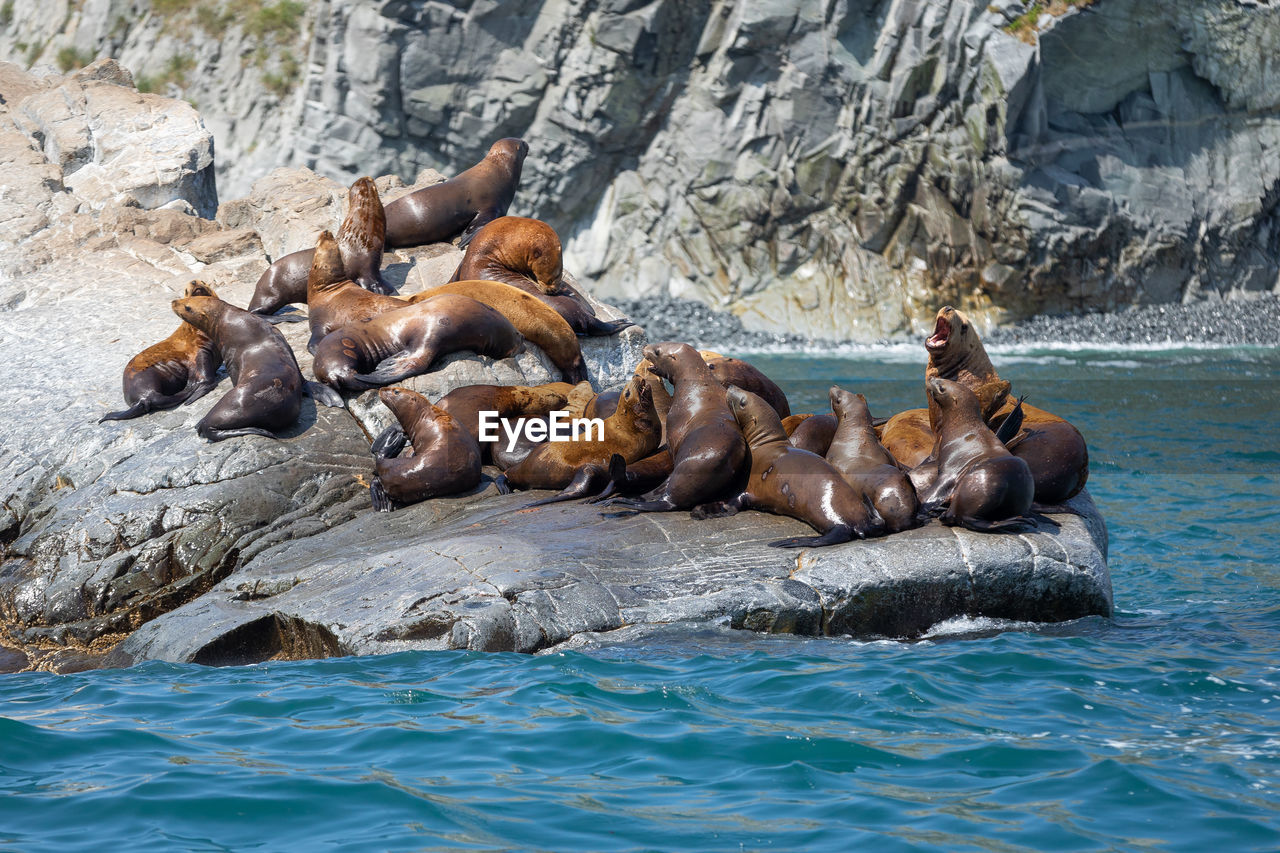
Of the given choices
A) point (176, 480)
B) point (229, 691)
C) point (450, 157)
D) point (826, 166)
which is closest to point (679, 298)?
point (826, 166)

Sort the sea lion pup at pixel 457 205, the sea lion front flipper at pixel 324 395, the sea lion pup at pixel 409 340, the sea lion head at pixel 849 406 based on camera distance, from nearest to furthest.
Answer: the sea lion head at pixel 849 406 < the sea lion front flipper at pixel 324 395 < the sea lion pup at pixel 409 340 < the sea lion pup at pixel 457 205

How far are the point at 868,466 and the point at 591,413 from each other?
2.01m

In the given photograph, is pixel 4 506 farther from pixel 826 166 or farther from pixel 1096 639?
pixel 826 166

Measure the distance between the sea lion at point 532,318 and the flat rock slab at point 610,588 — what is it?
2711 millimetres

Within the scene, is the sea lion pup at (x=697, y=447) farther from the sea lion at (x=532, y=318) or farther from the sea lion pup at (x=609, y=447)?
the sea lion at (x=532, y=318)

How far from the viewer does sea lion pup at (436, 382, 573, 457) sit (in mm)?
8297

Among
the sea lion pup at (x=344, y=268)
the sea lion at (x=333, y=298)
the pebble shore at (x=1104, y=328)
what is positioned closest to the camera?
the sea lion at (x=333, y=298)

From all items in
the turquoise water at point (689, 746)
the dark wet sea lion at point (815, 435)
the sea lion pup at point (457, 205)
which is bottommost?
the turquoise water at point (689, 746)

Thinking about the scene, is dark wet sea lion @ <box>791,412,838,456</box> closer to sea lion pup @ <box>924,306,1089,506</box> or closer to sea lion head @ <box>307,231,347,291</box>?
sea lion pup @ <box>924,306,1089,506</box>

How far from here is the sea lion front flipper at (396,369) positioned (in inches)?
340

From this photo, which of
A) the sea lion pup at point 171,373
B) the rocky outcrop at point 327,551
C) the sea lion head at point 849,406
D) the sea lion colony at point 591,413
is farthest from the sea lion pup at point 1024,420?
the sea lion pup at point 171,373

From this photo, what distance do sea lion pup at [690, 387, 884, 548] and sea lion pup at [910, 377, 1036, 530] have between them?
0.47 m

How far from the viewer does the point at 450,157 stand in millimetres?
31641

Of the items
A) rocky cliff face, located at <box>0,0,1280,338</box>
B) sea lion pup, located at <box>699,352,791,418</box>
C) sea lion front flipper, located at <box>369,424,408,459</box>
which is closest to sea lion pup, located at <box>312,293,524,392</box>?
sea lion front flipper, located at <box>369,424,408,459</box>
